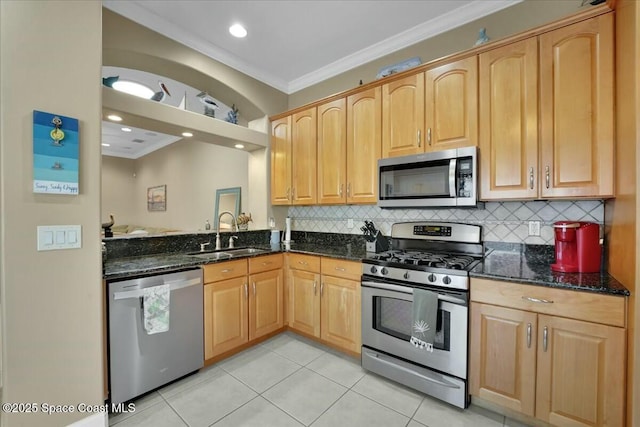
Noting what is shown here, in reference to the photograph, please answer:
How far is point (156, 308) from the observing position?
6.38 feet

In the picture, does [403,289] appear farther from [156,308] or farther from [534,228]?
[156,308]

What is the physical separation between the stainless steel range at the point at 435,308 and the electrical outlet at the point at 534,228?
1.12 feet

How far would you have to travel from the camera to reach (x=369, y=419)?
1755mm

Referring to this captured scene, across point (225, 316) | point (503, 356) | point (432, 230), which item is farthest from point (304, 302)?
point (503, 356)

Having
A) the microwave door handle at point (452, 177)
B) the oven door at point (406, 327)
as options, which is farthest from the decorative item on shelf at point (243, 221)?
the microwave door handle at point (452, 177)

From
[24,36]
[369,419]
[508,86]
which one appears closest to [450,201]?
[508,86]

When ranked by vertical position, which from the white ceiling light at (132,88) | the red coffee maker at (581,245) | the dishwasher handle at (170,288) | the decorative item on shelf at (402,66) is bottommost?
the dishwasher handle at (170,288)

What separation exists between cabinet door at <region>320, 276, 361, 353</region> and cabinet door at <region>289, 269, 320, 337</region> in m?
0.07

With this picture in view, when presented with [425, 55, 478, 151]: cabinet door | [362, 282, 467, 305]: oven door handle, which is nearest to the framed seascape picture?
[362, 282, 467, 305]: oven door handle

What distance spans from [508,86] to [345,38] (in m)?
1.60

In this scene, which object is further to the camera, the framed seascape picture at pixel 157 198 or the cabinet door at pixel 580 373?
the framed seascape picture at pixel 157 198

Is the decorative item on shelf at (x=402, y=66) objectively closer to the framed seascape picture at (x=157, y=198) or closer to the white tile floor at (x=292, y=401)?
the white tile floor at (x=292, y=401)

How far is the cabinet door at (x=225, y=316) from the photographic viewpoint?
231 cm

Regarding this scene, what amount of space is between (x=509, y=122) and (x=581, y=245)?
0.92 m
